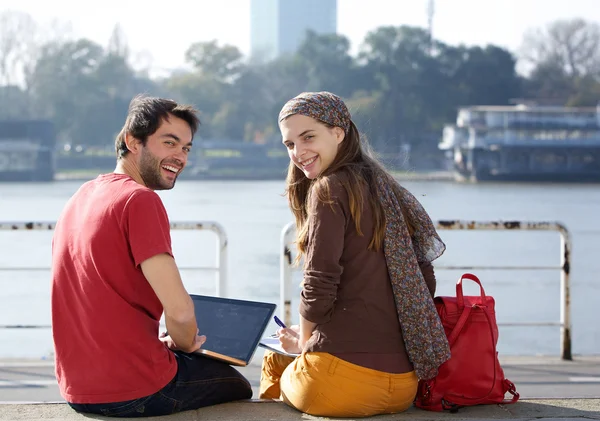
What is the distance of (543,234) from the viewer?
2930 cm

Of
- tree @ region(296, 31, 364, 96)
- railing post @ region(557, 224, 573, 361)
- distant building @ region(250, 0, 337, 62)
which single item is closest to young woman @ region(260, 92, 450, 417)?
railing post @ region(557, 224, 573, 361)

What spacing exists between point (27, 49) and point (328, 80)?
21.8m

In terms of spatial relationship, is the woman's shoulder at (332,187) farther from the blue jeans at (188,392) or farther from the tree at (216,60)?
the tree at (216,60)

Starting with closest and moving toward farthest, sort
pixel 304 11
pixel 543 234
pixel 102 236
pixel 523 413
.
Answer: pixel 102 236
pixel 523 413
pixel 543 234
pixel 304 11

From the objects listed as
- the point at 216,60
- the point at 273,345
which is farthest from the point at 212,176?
the point at 273,345

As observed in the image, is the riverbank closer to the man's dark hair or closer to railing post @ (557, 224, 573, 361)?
railing post @ (557, 224, 573, 361)

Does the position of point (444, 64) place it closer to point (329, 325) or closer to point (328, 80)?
point (328, 80)

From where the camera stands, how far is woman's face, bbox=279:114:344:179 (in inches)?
84.6

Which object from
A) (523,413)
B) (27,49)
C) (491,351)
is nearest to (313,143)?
(491,351)

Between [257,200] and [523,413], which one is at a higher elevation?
[523,413]

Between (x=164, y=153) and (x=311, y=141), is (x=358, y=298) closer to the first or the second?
(x=311, y=141)

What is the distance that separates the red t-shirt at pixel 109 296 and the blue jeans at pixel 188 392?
1.0 inches

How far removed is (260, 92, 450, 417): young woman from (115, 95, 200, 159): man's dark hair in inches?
10.6

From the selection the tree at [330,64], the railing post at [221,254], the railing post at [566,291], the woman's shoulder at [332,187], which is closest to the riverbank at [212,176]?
the tree at [330,64]
